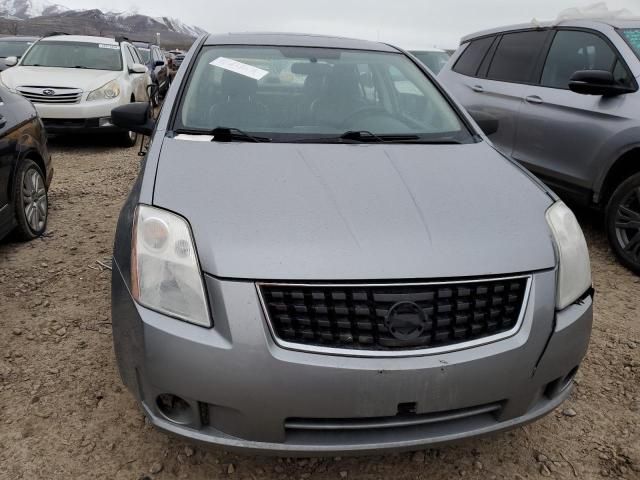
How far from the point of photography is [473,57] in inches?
217

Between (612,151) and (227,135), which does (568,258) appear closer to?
(227,135)

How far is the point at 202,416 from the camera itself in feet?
5.57

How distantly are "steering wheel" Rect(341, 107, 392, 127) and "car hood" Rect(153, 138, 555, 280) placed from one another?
33cm

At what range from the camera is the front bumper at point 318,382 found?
5.21ft

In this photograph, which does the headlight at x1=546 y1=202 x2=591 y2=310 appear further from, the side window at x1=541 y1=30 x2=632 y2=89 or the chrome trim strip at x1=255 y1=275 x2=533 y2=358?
the side window at x1=541 y1=30 x2=632 y2=89

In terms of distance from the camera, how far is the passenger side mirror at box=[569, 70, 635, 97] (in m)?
3.71

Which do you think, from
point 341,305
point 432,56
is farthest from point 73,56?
point 341,305

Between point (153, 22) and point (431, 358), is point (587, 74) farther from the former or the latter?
point (153, 22)

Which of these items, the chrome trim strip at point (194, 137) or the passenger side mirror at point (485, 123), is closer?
the chrome trim strip at point (194, 137)

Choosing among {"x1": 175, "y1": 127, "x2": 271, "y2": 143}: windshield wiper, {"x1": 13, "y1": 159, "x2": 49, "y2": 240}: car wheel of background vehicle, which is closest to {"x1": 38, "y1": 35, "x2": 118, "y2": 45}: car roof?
{"x1": 13, "y1": 159, "x2": 49, "y2": 240}: car wheel of background vehicle

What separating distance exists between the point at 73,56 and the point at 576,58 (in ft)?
23.7

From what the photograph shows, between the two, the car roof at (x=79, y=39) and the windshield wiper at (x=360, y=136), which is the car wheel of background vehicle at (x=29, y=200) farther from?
the car roof at (x=79, y=39)

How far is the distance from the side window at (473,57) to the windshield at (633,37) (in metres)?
1.41

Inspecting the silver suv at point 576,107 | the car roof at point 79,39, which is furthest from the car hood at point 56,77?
the silver suv at point 576,107
